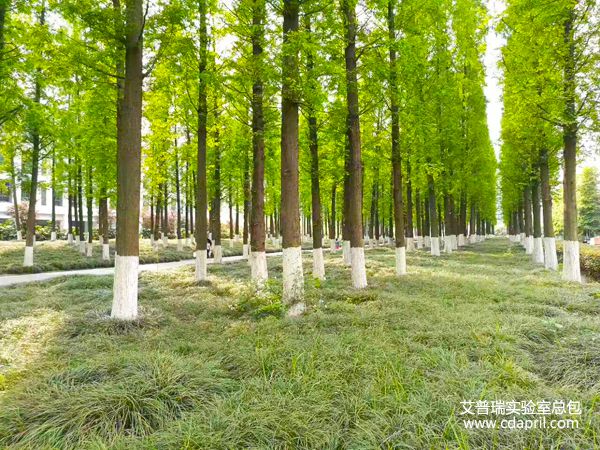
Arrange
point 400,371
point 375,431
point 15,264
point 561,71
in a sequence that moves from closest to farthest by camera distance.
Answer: point 375,431 → point 400,371 → point 561,71 → point 15,264

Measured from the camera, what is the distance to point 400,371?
13.0 feet

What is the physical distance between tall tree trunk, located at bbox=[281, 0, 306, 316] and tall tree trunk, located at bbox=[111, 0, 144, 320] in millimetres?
2677

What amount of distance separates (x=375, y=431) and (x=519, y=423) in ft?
3.84

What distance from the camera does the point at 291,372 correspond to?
408 cm

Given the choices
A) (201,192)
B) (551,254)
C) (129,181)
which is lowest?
(551,254)

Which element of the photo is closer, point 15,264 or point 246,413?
point 246,413

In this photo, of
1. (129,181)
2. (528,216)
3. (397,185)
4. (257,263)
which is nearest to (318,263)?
(257,263)

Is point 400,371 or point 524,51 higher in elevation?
point 524,51

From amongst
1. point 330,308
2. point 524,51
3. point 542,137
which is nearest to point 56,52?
point 330,308

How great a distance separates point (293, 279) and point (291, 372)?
9.99 ft

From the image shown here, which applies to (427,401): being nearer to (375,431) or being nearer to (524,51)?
(375,431)

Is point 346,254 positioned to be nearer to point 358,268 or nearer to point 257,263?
point 358,268

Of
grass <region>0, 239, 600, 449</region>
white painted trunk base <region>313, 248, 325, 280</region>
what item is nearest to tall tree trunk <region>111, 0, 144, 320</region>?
grass <region>0, 239, 600, 449</region>

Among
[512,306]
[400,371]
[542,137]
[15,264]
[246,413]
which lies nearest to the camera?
[246,413]
